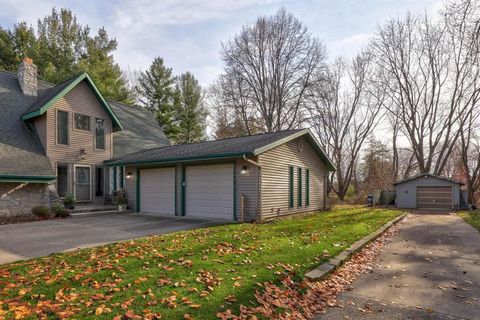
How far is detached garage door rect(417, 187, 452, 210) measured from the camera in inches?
805

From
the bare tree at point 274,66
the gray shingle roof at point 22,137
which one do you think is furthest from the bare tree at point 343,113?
the gray shingle roof at point 22,137

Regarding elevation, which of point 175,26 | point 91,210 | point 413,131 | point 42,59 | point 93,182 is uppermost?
point 42,59

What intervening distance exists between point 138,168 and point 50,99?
17.3ft

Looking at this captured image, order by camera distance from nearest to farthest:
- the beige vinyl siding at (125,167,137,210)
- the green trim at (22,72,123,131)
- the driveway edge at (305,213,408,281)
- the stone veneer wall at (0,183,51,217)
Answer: the driveway edge at (305,213,408,281) < the stone veneer wall at (0,183,51,217) < the green trim at (22,72,123,131) < the beige vinyl siding at (125,167,137,210)

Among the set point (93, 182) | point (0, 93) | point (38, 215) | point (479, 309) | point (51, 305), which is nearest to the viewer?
point (51, 305)

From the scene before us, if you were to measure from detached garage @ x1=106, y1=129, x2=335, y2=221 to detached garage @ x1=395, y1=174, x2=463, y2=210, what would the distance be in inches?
327

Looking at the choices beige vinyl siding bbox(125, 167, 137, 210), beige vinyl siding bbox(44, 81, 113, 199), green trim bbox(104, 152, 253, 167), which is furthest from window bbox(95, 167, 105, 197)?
beige vinyl siding bbox(125, 167, 137, 210)

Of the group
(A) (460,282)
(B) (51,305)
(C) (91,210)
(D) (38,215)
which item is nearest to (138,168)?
(C) (91,210)

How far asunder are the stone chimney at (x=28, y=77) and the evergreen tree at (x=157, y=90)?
1689 centimetres

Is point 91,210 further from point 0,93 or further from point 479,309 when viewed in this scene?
point 479,309

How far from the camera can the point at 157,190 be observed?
586 inches

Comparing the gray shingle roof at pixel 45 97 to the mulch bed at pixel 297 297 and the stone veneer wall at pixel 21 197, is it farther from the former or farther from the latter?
the mulch bed at pixel 297 297

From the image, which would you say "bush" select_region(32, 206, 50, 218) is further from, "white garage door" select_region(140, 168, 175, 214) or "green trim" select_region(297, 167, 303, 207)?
"green trim" select_region(297, 167, 303, 207)

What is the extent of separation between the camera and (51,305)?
11.7 feet
